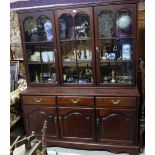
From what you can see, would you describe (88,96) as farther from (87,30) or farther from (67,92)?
(87,30)

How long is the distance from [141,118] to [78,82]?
2.77 feet

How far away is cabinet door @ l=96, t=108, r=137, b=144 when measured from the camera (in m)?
2.38

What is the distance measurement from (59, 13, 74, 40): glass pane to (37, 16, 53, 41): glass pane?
0.41ft

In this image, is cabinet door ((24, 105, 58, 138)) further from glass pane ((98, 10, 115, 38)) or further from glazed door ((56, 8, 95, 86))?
glass pane ((98, 10, 115, 38))

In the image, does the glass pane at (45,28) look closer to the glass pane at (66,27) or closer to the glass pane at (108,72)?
the glass pane at (66,27)

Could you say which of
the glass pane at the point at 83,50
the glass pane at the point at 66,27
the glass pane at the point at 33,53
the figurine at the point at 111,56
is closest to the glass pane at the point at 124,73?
the figurine at the point at 111,56

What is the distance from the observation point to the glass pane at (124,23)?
7.62 ft

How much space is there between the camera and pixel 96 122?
2.48m

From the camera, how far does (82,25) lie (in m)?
2.48

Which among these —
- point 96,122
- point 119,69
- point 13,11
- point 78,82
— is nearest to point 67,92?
point 78,82

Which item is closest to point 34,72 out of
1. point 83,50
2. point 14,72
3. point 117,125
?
point 14,72
